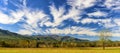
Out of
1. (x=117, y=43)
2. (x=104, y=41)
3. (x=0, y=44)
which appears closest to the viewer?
(x=0, y=44)

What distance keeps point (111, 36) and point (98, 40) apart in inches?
251

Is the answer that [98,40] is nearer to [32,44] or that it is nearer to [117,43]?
[117,43]

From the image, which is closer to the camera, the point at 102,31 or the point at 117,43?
the point at 102,31

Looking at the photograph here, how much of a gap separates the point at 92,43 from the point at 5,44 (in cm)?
5017

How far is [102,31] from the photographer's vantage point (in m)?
124

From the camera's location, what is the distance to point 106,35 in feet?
403

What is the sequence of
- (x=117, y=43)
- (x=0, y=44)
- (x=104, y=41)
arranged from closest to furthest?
1. (x=0, y=44)
2. (x=104, y=41)
3. (x=117, y=43)

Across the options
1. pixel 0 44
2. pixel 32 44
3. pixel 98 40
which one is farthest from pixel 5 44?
pixel 98 40

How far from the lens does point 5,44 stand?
4370 inches

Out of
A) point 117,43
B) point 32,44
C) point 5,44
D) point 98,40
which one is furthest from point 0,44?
point 117,43

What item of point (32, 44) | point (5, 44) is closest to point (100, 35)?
point (32, 44)

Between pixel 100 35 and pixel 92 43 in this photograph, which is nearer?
pixel 100 35

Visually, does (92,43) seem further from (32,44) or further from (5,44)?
(5,44)

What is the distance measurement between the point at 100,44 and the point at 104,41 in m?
5.46
